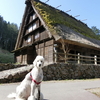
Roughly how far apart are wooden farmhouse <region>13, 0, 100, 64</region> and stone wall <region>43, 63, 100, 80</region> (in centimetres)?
82

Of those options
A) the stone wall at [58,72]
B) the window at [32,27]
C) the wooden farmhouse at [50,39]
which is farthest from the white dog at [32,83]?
the window at [32,27]

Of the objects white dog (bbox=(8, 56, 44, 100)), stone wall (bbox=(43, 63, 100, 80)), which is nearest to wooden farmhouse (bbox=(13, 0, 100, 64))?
stone wall (bbox=(43, 63, 100, 80))

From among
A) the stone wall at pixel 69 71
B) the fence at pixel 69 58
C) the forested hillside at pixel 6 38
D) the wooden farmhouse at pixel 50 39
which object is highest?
the forested hillside at pixel 6 38

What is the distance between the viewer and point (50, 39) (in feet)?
39.7

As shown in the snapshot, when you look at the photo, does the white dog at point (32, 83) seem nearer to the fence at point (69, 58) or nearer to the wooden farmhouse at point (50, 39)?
the fence at point (69, 58)

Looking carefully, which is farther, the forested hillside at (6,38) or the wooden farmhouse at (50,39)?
the forested hillside at (6,38)

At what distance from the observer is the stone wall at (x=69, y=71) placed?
7918 mm

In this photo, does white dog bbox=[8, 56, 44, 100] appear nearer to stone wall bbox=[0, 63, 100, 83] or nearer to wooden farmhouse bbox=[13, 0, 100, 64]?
stone wall bbox=[0, 63, 100, 83]

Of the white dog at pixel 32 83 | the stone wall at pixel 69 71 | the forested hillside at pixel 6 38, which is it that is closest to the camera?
the white dog at pixel 32 83

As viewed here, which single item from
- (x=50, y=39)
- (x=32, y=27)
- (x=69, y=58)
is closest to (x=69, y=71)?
(x=69, y=58)

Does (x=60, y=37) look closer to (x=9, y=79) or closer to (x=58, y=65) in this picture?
(x=58, y=65)

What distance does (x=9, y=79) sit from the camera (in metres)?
6.51

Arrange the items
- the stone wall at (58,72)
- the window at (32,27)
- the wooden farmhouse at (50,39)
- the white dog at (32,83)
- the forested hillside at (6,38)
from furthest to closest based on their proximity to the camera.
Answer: the forested hillside at (6,38), the window at (32,27), the wooden farmhouse at (50,39), the stone wall at (58,72), the white dog at (32,83)

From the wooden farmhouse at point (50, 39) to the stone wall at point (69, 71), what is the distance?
0.82 meters
